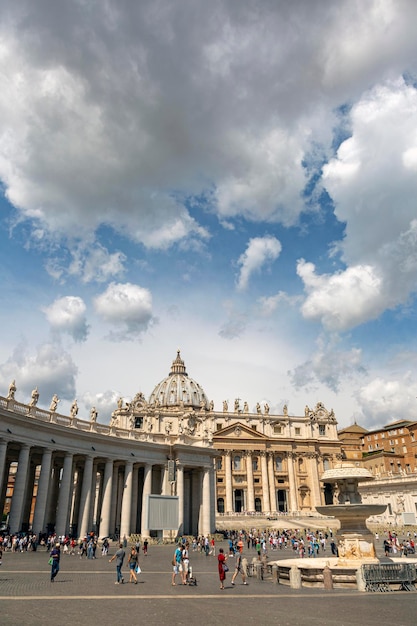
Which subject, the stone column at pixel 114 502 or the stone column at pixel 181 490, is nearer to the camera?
the stone column at pixel 114 502

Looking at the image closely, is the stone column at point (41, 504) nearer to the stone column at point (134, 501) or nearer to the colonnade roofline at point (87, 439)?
the colonnade roofline at point (87, 439)

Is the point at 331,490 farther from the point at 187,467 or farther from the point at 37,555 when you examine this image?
the point at 37,555

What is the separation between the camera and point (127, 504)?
4981 centimetres

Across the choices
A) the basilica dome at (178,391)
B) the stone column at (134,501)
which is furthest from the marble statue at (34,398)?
the basilica dome at (178,391)

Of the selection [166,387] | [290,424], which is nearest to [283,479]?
[290,424]

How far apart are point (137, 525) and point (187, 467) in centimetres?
951

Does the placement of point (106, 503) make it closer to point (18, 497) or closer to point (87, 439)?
point (87, 439)

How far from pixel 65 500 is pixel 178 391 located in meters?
107

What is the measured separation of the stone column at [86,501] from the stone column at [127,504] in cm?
422

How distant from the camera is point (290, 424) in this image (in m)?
118

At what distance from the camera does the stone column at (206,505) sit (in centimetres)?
5278

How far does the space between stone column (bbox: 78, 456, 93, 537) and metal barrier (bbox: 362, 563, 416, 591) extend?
32011 mm

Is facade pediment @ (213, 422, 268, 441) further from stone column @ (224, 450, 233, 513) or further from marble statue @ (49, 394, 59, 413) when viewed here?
marble statue @ (49, 394, 59, 413)

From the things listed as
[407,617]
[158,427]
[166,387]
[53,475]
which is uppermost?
[166,387]
